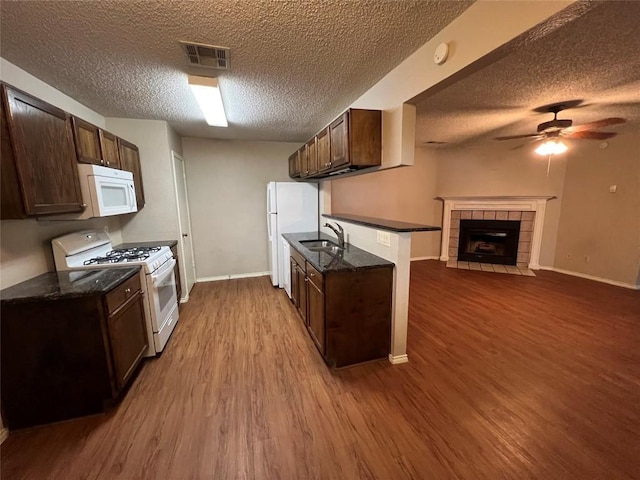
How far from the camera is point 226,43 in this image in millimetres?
1703

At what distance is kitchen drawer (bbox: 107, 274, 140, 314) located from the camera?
1.81m

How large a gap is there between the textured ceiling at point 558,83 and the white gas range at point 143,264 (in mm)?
2753

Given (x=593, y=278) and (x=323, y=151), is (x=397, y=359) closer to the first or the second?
(x=323, y=151)

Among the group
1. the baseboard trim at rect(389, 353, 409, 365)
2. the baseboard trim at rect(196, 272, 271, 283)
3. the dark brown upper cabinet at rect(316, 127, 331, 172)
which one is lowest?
the baseboard trim at rect(389, 353, 409, 365)

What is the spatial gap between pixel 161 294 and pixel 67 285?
2.69 ft

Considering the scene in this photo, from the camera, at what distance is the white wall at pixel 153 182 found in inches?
128

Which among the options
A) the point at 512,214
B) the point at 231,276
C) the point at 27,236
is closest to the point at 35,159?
the point at 27,236

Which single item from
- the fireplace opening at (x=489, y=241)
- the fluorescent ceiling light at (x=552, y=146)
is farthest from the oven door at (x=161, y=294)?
the fireplace opening at (x=489, y=241)

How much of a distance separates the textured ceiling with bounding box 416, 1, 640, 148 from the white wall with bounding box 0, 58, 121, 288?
304 cm

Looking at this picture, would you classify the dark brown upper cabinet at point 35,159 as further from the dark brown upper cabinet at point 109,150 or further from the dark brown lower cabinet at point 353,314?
the dark brown lower cabinet at point 353,314

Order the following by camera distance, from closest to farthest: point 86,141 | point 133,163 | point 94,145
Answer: point 86,141 < point 94,145 < point 133,163

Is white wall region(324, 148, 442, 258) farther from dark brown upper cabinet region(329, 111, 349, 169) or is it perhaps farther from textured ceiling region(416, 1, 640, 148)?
dark brown upper cabinet region(329, 111, 349, 169)

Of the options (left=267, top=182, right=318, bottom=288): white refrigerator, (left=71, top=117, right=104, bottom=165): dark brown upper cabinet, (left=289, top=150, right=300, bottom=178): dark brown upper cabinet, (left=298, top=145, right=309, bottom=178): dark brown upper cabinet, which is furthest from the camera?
(left=289, top=150, right=300, bottom=178): dark brown upper cabinet

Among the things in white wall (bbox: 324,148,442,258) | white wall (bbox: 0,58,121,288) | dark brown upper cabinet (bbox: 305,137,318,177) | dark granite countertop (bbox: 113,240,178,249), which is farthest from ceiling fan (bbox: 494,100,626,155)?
white wall (bbox: 0,58,121,288)
